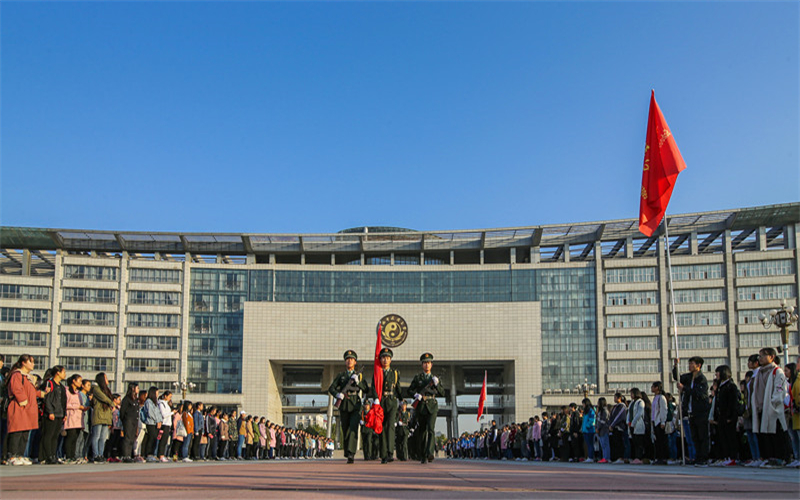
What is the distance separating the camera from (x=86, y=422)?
1648cm

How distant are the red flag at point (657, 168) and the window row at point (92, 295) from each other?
2633 inches

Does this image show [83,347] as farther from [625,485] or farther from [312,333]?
[625,485]

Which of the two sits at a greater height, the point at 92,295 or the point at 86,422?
the point at 92,295

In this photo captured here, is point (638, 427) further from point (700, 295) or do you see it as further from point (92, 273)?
point (92, 273)

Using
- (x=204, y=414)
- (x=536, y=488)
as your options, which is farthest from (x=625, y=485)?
(x=204, y=414)

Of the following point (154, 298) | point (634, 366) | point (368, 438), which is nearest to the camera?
point (368, 438)

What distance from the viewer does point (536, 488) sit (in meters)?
6.61

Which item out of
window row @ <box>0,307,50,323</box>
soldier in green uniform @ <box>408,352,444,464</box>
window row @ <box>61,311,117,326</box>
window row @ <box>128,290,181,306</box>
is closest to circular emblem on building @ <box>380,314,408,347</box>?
window row @ <box>128,290,181,306</box>

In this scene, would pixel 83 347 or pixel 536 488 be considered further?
pixel 83 347

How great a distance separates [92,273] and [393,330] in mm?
27506

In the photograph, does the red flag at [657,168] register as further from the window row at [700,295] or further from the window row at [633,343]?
the window row at [633,343]

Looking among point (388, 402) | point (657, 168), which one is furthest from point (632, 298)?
point (388, 402)

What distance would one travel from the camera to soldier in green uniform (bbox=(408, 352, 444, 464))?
14617mm

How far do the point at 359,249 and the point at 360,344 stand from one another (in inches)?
335
